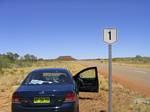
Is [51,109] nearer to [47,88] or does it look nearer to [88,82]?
[47,88]

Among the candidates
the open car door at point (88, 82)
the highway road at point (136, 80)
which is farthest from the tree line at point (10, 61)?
the open car door at point (88, 82)

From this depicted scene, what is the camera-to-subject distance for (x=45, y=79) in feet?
42.1

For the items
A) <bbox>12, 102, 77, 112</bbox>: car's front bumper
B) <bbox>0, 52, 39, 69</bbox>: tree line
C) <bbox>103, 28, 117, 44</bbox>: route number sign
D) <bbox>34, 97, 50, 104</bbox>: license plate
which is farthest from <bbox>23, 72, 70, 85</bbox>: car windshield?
<bbox>0, 52, 39, 69</bbox>: tree line

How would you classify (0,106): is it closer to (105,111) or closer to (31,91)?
(105,111)

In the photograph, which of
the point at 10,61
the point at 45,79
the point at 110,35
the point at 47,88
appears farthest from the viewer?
the point at 10,61

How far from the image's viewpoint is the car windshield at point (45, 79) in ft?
41.2

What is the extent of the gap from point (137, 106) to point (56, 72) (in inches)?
149

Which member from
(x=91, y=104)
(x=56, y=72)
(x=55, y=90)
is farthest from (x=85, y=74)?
(x=55, y=90)

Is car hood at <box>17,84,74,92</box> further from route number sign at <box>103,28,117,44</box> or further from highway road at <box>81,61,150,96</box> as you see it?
highway road at <box>81,61,150,96</box>

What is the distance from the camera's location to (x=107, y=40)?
492 inches

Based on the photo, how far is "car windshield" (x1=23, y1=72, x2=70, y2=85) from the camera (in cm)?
1255

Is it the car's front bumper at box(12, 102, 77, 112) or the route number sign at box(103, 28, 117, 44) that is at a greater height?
the route number sign at box(103, 28, 117, 44)

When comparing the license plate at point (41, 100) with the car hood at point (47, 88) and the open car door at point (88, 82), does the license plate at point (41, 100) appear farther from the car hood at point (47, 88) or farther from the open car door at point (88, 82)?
the open car door at point (88, 82)

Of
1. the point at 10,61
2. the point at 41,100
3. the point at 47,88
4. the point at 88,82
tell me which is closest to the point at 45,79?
the point at 47,88
